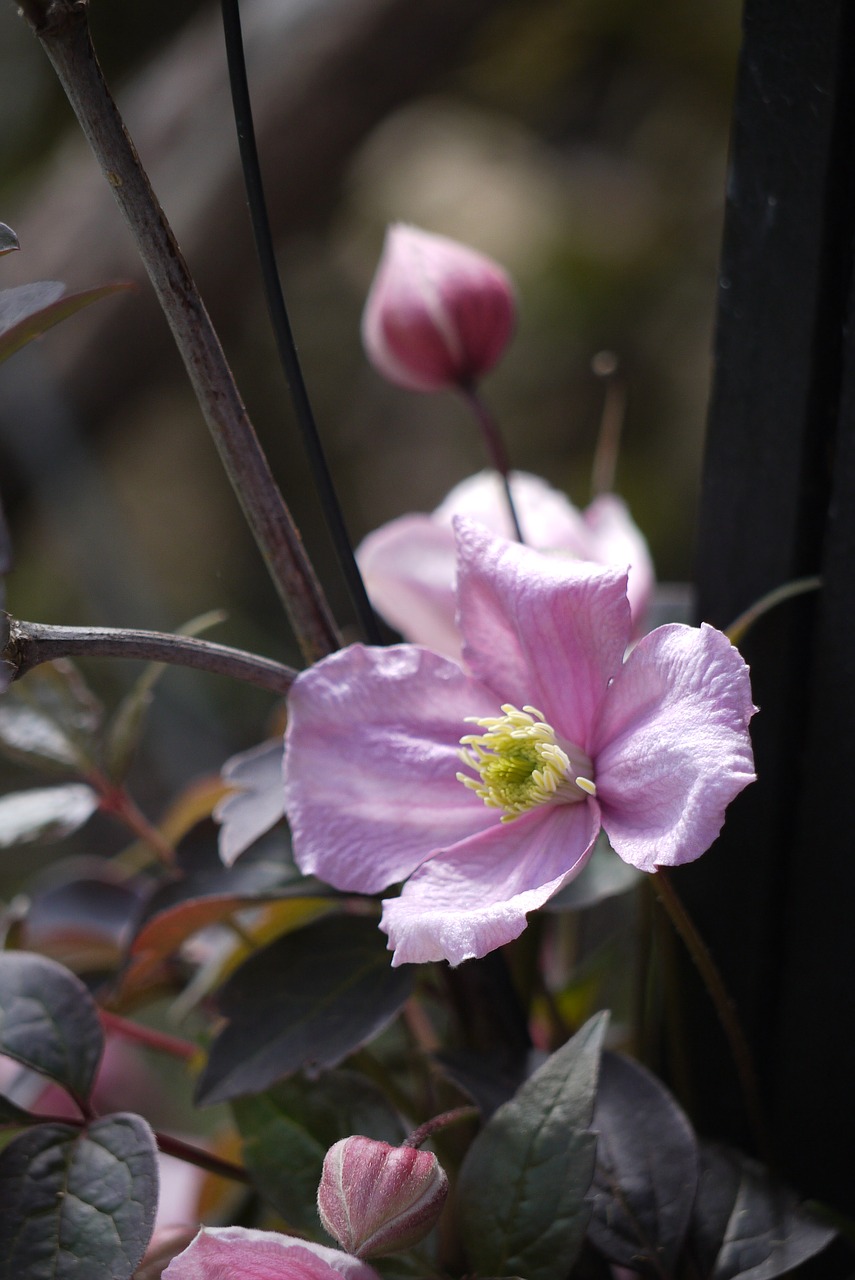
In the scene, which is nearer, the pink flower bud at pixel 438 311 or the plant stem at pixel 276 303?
the plant stem at pixel 276 303

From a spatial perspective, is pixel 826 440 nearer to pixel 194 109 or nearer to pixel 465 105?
pixel 194 109

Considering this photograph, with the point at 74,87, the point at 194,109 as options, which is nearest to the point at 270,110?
the point at 194,109

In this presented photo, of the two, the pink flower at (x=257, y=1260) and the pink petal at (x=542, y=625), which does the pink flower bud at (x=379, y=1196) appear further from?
the pink petal at (x=542, y=625)

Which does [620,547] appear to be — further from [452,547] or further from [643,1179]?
[643,1179]

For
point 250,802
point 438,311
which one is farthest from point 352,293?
point 250,802

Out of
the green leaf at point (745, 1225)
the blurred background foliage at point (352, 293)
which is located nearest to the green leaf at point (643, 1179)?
the green leaf at point (745, 1225)

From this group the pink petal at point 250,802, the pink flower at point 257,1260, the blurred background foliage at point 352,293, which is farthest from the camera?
the blurred background foliage at point 352,293

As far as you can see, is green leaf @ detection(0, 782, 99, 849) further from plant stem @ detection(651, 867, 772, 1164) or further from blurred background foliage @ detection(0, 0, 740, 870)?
blurred background foliage @ detection(0, 0, 740, 870)

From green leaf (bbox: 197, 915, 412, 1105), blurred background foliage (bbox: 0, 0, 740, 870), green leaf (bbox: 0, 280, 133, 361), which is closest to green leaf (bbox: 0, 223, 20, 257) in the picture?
green leaf (bbox: 0, 280, 133, 361)
